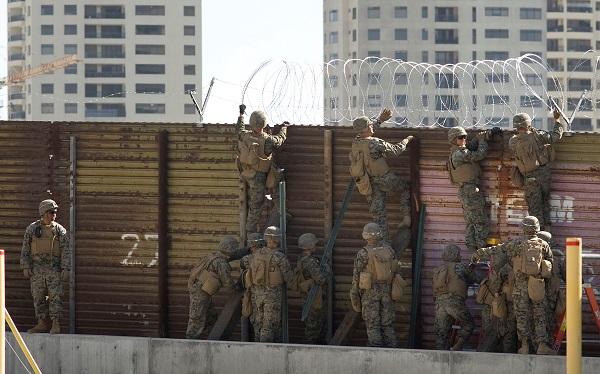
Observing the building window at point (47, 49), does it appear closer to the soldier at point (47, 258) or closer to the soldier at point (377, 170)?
the soldier at point (47, 258)

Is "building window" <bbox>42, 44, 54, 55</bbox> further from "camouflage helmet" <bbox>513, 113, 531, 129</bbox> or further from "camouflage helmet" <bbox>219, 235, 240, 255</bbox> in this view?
"camouflage helmet" <bbox>513, 113, 531, 129</bbox>

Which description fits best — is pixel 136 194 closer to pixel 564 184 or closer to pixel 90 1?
pixel 564 184

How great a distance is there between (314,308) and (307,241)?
82cm

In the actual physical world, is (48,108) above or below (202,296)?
above

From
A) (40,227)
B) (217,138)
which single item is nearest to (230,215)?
(217,138)

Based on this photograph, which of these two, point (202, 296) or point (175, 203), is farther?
point (175, 203)

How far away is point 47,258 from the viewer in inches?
658

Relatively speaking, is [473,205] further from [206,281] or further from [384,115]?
[206,281]

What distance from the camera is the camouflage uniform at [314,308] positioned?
15906 mm

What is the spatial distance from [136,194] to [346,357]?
3836mm

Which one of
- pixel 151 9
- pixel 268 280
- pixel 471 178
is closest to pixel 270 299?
pixel 268 280

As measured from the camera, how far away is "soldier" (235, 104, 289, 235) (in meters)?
16.3

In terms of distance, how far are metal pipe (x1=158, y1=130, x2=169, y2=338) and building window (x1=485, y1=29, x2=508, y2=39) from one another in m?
84.8

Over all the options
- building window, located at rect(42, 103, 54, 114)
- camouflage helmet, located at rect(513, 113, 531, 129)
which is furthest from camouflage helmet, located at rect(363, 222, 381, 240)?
building window, located at rect(42, 103, 54, 114)
